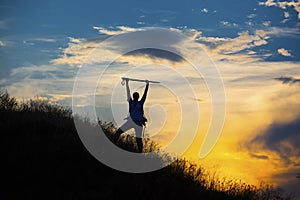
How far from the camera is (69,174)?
11.6m

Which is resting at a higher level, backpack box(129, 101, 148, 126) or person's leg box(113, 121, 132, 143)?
backpack box(129, 101, 148, 126)

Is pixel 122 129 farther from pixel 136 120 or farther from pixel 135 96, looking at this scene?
pixel 135 96

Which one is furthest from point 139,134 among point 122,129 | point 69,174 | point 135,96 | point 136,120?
point 69,174

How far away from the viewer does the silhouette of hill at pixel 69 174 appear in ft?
35.6

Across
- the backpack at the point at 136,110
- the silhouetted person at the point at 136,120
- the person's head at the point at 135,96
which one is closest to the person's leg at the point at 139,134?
the silhouetted person at the point at 136,120

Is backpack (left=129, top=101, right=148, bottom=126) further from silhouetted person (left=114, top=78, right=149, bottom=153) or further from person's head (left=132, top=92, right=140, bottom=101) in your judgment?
person's head (left=132, top=92, right=140, bottom=101)

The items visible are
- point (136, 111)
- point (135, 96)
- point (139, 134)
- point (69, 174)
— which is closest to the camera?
point (69, 174)

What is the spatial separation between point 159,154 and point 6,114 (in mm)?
6170

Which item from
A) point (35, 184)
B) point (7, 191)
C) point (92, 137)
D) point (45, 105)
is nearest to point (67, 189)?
point (35, 184)

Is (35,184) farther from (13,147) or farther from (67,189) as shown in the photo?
(13,147)

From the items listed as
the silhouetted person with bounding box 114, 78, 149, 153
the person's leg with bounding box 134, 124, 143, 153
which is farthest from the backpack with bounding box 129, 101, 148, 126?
the person's leg with bounding box 134, 124, 143, 153

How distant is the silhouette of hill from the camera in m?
10.9

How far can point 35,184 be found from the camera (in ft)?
35.7

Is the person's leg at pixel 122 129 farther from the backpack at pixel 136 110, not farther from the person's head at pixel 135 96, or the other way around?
the person's head at pixel 135 96
